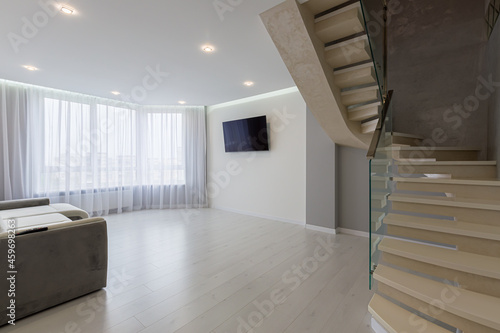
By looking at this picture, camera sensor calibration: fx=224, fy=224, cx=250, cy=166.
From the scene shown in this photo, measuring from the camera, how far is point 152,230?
4.39 meters

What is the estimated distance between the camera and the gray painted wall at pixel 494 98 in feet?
8.37

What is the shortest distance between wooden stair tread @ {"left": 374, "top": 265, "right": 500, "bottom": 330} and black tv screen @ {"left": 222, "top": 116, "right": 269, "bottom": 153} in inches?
145

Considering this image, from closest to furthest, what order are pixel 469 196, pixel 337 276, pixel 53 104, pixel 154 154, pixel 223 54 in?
pixel 469 196
pixel 337 276
pixel 223 54
pixel 53 104
pixel 154 154

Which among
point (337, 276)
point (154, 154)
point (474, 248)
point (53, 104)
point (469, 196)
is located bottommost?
point (337, 276)

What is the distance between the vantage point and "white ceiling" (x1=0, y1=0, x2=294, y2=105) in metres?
2.28

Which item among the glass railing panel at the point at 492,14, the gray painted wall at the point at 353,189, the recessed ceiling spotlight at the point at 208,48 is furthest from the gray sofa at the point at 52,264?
the glass railing panel at the point at 492,14

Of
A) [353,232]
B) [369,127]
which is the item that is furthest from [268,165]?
[369,127]

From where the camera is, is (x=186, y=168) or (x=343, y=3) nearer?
(x=343, y=3)

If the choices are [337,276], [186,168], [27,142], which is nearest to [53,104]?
[27,142]

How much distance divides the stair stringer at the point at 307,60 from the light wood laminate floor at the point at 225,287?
196 cm

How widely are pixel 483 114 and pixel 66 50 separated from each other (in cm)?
600

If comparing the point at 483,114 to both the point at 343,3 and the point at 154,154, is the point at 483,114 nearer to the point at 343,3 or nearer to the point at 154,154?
the point at 343,3

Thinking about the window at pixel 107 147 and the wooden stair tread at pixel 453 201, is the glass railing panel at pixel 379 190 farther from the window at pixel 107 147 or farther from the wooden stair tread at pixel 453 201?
the window at pixel 107 147

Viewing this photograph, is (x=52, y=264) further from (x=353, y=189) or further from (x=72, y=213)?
(x=353, y=189)
